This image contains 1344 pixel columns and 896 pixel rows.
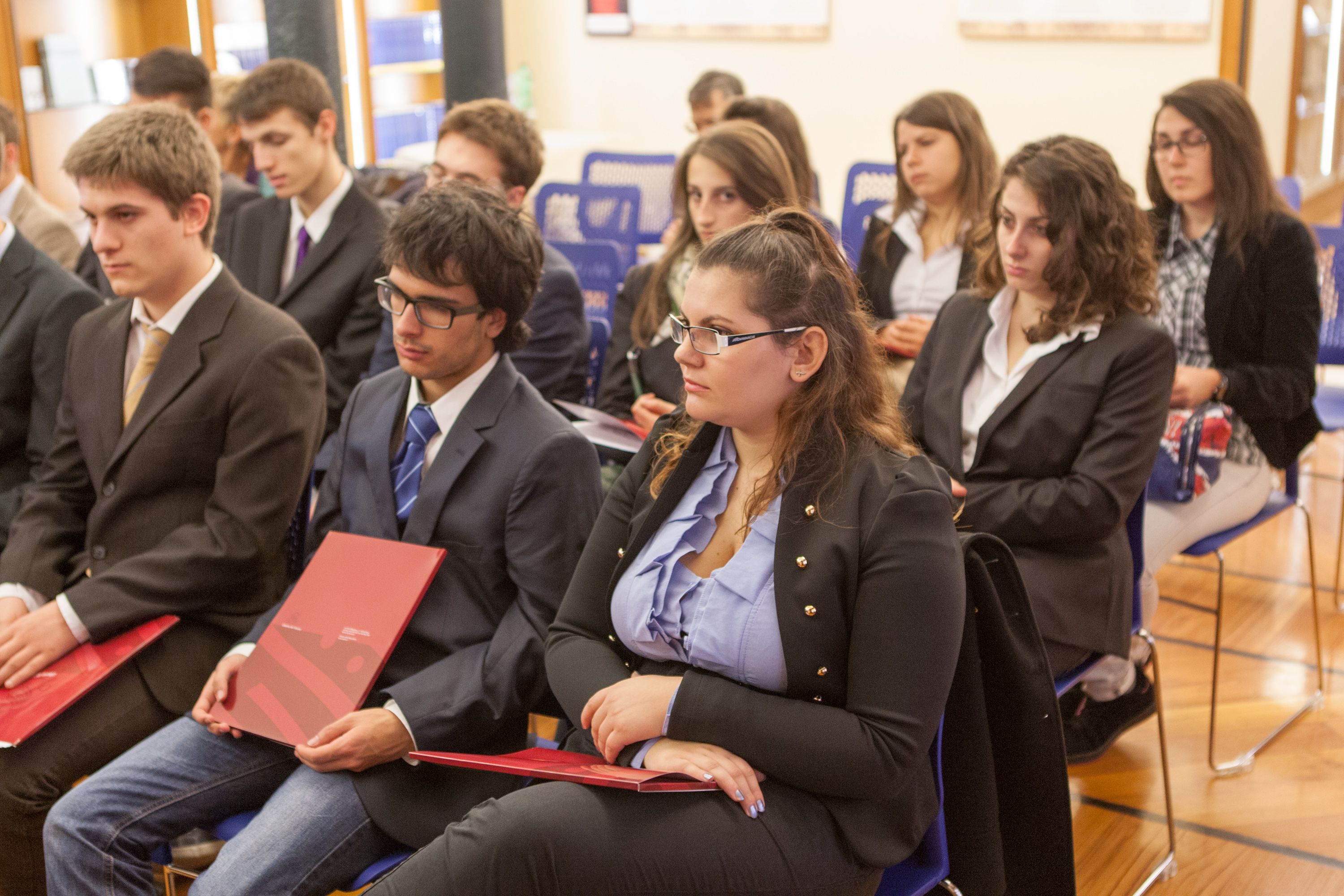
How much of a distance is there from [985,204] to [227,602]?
8.19ft

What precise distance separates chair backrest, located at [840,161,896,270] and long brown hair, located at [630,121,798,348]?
169 cm

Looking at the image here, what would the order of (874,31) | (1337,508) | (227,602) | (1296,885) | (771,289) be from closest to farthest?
(771,289) → (227,602) → (1296,885) → (1337,508) → (874,31)

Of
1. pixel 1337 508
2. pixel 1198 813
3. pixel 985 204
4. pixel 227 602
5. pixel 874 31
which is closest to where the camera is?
pixel 227 602

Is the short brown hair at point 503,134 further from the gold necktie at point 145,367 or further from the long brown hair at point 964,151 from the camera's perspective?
the gold necktie at point 145,367

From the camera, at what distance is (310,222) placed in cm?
378

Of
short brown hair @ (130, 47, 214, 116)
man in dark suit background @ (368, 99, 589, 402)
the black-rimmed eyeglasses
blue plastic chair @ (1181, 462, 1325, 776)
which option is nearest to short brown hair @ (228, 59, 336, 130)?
man in dark suit background @ (368, 99, 589, 402)

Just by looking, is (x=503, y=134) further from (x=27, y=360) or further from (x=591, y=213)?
(x=591, y=213)

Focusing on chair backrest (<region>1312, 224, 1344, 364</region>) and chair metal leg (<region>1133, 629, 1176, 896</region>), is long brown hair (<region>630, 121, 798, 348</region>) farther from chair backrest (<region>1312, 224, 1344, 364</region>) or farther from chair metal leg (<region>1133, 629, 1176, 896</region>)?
chair backrest (<region>1312, 224, 1344, 364</region>)

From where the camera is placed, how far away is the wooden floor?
2.51 meters

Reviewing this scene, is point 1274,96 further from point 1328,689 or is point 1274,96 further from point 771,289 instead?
point 771,289

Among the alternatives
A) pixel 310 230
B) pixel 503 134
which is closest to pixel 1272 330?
pixel 503 134

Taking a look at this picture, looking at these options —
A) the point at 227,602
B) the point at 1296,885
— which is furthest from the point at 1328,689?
the point at 227,602

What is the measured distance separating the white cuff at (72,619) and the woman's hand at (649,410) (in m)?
1.35

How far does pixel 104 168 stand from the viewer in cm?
228
